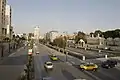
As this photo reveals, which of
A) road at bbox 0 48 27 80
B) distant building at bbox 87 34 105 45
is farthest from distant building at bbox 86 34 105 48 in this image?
road at bbox 0 48 27 80

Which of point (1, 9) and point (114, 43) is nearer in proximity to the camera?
point (114, 43)

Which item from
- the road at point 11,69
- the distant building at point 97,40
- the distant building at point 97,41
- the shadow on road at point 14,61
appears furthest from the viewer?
the distant building at point 97,40

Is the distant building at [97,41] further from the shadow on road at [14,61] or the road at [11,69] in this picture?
the road at [11,69]

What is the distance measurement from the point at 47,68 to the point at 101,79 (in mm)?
10326

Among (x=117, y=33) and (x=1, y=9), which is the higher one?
(x=1, y=9)

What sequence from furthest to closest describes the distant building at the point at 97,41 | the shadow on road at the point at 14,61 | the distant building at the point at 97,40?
1. the distant building at the point at 97,40
2. the distant building at the point at 97,41
3. the shadow on road at the point at 14,61

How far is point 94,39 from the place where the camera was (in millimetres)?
130125

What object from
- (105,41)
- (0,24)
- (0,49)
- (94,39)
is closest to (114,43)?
(105,41)

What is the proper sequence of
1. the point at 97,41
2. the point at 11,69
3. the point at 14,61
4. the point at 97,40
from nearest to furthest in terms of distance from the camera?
the point at 11,69
the point at 14,61
the point at 97,40
the point at 97,41

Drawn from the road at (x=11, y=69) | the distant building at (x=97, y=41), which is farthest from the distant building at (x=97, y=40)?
the road at (x=11, y=69)

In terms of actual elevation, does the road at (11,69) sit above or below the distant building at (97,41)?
below

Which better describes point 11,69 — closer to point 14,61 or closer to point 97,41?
point 14,61

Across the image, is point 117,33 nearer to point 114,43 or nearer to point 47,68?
point 114,43

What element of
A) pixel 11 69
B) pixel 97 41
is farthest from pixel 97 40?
pixel 11 69
